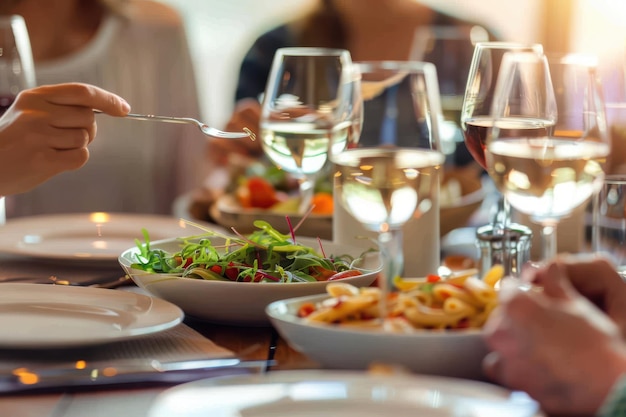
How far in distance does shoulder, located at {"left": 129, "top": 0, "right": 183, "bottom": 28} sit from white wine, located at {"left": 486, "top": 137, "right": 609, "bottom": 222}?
7.16ft

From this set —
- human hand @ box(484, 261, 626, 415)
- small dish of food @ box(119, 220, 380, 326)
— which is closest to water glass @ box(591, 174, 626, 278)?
small dish of food @ box(119, 220, 380, 326)

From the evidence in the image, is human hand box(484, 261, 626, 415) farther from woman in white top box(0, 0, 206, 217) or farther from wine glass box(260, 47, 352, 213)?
woman in white top box(0, 0, 206, 217)

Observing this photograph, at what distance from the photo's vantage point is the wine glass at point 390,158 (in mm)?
729

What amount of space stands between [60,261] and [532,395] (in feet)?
2.48

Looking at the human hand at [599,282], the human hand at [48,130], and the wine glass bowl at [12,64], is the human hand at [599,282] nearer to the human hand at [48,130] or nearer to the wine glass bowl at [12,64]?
the human hand at [48,130]

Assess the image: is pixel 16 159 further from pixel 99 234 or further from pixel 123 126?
pixel 123 126

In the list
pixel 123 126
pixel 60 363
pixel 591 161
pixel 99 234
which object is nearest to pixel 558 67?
pixel 591 161

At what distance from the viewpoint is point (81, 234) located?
56.6 inches

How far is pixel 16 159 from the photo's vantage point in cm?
125

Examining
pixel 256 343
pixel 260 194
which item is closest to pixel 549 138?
pixel 256 343

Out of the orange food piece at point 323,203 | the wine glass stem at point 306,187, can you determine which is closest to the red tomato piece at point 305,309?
the wine glass stem at point 306,187

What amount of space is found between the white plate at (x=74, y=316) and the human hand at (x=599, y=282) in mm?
341

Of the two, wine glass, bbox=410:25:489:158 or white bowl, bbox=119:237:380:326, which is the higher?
wine glass, bbox=410:25:489:158

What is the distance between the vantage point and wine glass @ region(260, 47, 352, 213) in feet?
3.86
